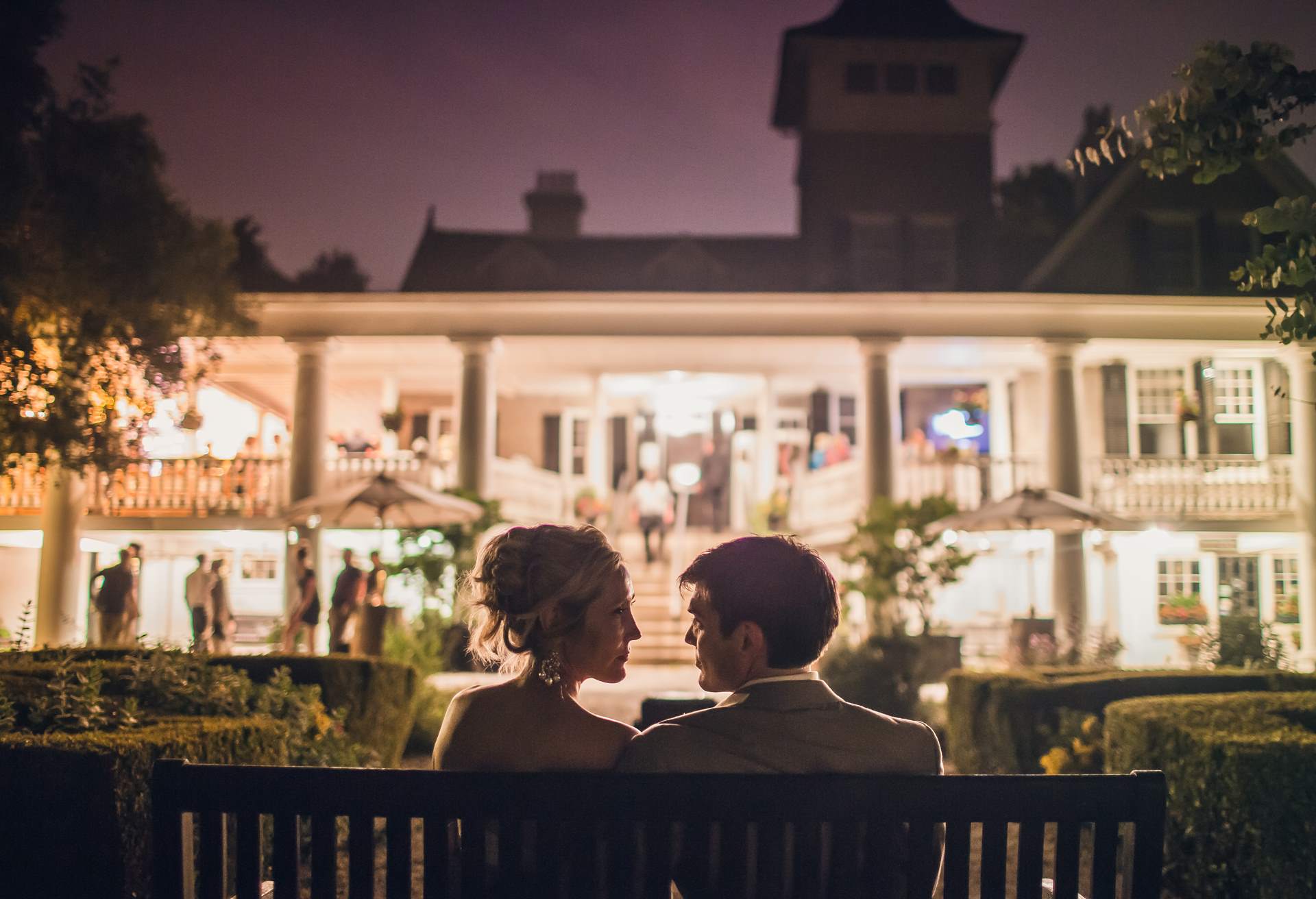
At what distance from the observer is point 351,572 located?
1452 cm

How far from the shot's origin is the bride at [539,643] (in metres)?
2.79

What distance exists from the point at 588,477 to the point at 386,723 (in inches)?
568

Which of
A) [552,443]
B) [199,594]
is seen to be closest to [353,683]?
[199,594]

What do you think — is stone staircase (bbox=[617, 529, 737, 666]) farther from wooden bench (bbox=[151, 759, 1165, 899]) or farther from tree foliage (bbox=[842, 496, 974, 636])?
wooden bench (bbox=[151, 759, 1165, 899])

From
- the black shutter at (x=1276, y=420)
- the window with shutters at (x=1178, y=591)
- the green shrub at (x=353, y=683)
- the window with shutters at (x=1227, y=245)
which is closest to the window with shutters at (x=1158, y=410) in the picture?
the black shutter at (x=1276, y=420)

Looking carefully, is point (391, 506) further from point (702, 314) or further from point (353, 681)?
point (353, 681)

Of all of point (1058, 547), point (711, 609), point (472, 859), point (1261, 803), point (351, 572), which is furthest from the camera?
point (1058, 547)

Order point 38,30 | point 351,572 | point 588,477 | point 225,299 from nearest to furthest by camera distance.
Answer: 1. point 38,30
2. point 351,572
3. point 225,299
4. point 588,477

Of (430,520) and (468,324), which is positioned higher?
(468,324)

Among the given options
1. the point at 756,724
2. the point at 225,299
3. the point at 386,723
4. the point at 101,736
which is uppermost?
the point at 225,299

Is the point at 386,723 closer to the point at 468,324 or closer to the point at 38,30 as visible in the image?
the point at 38,30

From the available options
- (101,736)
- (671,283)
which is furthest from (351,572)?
(101,736)

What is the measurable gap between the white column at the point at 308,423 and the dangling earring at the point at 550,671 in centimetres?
1641

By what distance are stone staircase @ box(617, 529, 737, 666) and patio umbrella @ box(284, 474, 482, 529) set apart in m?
2.45
